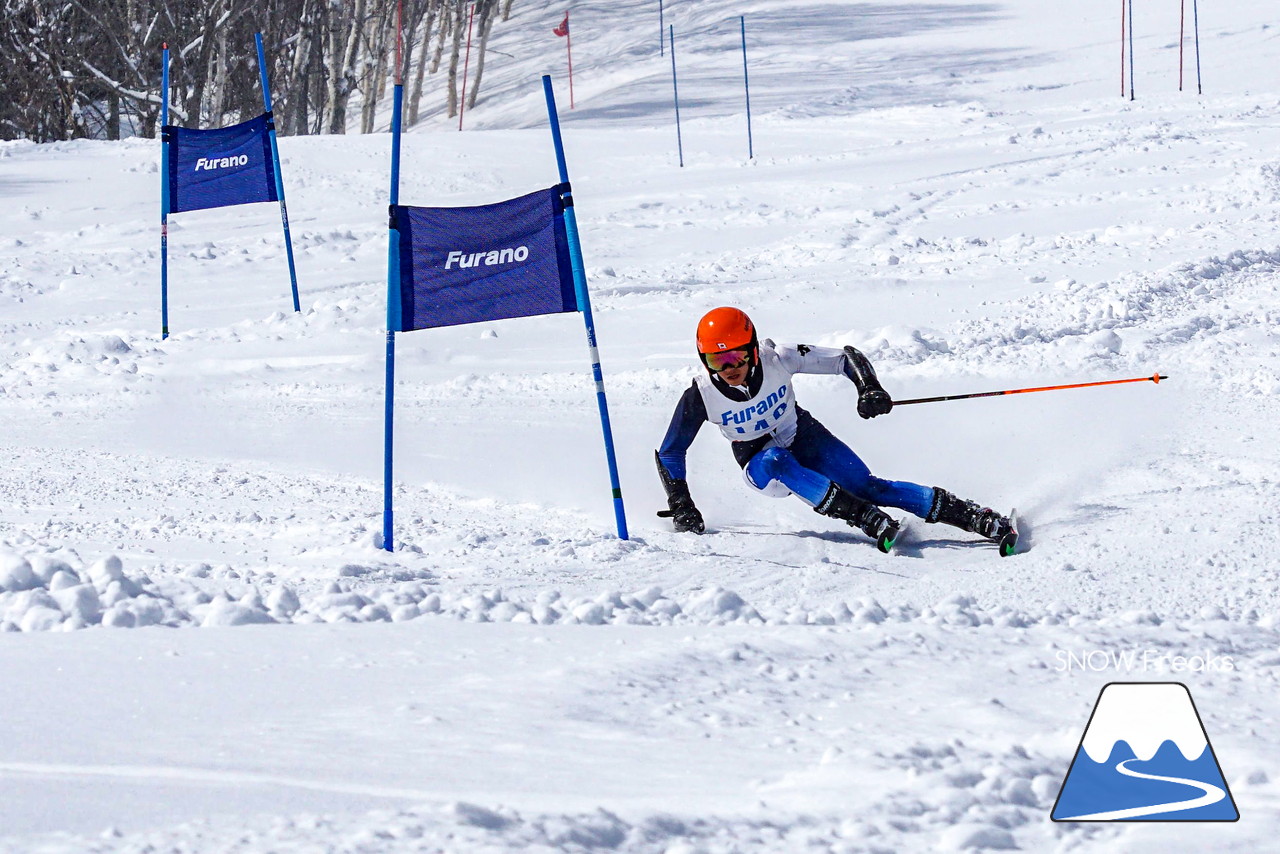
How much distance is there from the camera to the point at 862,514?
6.03 m

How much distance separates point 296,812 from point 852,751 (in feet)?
4.67

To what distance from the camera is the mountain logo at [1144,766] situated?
120 inches

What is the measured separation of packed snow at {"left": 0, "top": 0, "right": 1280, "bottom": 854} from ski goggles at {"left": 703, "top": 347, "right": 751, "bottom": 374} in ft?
2.93

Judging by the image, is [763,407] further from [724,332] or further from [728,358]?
[724,332]

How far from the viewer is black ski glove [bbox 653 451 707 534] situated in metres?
6.39

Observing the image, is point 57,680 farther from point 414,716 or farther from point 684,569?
point 684,569

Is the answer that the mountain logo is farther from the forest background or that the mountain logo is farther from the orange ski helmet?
the forest background

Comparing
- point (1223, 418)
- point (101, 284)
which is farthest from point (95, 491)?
point (101, 284)

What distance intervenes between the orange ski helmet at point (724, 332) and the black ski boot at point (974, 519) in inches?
46.6

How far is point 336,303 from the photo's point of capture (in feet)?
40.2

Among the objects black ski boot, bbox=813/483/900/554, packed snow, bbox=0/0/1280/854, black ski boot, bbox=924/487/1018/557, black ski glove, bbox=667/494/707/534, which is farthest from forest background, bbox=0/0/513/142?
black ski boot, bbox=924/487/1018/557

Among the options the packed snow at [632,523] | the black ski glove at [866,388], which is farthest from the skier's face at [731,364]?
the packed snow at [632,523]

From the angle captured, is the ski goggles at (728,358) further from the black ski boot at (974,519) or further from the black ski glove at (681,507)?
the black ski boot at (974,519)

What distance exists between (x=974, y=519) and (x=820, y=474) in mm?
781
